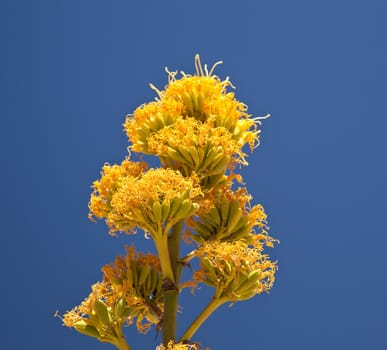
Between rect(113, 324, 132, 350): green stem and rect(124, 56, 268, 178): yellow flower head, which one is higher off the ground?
rect(124, 56, 268, 178): yellow flower head

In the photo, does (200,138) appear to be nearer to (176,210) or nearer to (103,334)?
(176,210)

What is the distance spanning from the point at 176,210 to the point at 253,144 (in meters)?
0.66

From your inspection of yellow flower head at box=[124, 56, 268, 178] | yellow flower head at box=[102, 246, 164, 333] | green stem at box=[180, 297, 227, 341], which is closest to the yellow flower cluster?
yellow flower head at box=[102, 246, 164, 333]

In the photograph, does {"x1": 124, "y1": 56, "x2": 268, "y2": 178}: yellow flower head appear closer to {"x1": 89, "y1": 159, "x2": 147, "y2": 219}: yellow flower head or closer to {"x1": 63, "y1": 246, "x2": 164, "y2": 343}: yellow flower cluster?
{"x1": 89, "y1": 159, "x2": 147, "y2": 219}: yellow flower head

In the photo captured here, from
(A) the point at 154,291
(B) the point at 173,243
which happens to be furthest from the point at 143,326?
(B) the point at 173,243

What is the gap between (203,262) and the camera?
3.23m

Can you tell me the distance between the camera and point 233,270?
3195 mm

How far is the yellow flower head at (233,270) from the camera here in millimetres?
3184

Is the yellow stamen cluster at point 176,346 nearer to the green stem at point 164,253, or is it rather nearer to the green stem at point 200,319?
the green stem at point 200,319

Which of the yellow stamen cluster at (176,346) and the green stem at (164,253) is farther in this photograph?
Answer: the green stem at (164,253)

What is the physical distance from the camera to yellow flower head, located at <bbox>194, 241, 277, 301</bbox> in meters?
3.18

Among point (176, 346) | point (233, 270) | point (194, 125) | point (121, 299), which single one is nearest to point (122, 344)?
point (121, 299)

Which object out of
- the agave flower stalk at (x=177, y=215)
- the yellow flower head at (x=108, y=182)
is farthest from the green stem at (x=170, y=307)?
the yellow flower head at (x=108, y=182)

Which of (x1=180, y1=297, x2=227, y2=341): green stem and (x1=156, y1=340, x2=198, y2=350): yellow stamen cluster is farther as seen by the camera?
(x1=180, y1=297, x2=227, y2=341): green stem
